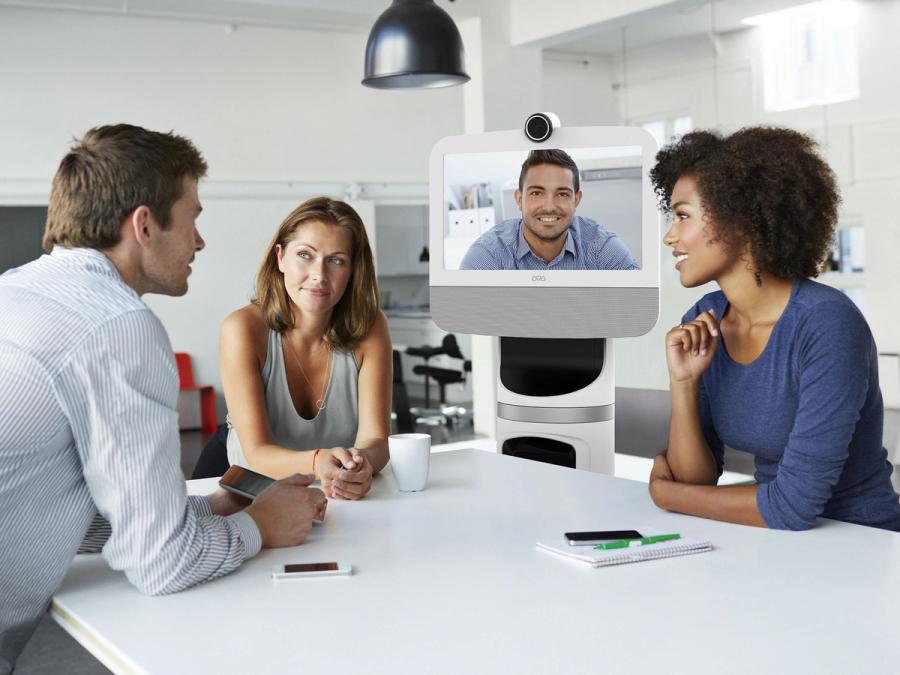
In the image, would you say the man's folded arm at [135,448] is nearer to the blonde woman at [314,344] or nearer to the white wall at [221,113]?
the blonde woman at [314,344]

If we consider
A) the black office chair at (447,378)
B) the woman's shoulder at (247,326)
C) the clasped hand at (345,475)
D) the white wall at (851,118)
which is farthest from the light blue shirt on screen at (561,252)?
the black office chair at (447,378)

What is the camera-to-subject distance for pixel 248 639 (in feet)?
3.82

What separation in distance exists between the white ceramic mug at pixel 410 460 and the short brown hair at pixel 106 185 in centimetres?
68

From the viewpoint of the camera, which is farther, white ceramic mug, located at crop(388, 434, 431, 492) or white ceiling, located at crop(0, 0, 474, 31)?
white ceiling, located at crop(0, 0, 474, 31)

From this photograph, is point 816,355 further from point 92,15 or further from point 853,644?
point 92,15

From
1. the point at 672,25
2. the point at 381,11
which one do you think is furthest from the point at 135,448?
the point at 381,11

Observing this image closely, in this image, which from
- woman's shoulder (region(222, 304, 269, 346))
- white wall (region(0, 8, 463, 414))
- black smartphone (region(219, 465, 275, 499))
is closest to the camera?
black smartphone (region(219, 465, 275, 499))

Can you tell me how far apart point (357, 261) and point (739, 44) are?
358 centimetres

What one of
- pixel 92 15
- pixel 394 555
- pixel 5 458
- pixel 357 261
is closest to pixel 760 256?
pixel 394 555

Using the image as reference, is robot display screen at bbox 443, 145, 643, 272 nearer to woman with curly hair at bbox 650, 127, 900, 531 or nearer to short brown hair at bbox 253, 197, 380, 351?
short brown hair at bbox 253, 197, 380, 351

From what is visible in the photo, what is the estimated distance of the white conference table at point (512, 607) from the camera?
1.09m

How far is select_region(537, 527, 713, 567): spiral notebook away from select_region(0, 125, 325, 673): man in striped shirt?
0.47 metres

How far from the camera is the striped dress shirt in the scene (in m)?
1.30

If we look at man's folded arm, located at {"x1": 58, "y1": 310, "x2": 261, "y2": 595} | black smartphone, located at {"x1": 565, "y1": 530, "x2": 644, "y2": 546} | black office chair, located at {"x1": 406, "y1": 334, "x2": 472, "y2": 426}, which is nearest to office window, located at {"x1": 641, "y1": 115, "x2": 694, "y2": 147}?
black office chair, located at {"x1": 406, "y1": 334, "x2": 472, "y2": 426}
